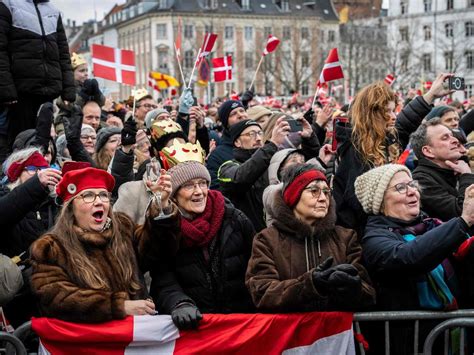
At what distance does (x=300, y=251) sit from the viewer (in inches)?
199

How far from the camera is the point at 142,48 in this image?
8981 cm

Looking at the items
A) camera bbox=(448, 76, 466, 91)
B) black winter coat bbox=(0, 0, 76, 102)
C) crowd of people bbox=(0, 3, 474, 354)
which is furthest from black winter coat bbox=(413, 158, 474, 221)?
black winter coat bbox=(0, 0, 76, 102)

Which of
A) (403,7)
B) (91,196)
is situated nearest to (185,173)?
(91,196)

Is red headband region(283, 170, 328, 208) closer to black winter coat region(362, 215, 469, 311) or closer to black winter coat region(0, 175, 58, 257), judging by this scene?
black winter coat region(362, 215, 469, 311)

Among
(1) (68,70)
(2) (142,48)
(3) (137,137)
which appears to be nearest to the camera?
(3) (137,137)

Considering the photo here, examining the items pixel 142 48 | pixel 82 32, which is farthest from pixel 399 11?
pixel 82 32

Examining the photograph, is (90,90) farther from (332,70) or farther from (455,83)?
(455,83)

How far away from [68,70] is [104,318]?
402 centimetres

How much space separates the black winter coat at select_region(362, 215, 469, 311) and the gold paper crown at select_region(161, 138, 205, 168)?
131 centimetres

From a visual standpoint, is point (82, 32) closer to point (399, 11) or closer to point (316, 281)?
point (399, 11)

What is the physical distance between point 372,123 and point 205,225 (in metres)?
1.94

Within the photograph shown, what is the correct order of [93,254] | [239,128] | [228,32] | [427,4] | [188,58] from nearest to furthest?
[93,254] → [239,128] → [427,4] → [188,58] → [228,32]

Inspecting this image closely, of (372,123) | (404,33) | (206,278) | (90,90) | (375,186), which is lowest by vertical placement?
(206,278)

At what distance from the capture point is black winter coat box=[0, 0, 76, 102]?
24.9ft
